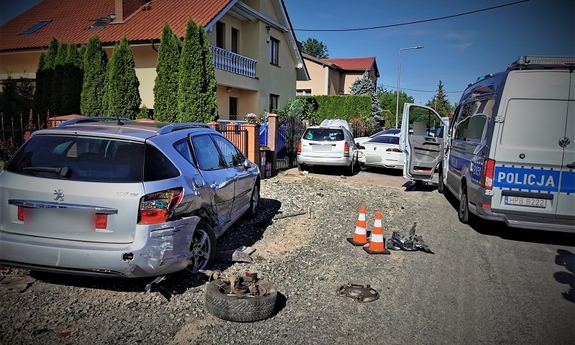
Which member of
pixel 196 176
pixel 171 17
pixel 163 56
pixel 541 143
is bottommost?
pixel 196 176

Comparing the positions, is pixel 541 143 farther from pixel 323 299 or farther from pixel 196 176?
pixel 196 176

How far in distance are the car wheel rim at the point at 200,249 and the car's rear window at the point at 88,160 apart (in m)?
0.79

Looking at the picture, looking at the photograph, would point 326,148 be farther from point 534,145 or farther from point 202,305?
point 202,305

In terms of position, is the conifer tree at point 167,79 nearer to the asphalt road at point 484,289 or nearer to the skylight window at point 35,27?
the skylight window at point 35,27

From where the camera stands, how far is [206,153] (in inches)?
211

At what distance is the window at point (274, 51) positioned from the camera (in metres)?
23.7

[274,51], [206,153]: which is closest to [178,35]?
[274,51]

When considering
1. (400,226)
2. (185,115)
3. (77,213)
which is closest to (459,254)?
(400,226)

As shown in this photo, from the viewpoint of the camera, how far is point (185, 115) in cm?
1373

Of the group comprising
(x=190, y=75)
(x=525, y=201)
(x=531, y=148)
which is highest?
(x=190, y=75)

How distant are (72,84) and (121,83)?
2.26 m

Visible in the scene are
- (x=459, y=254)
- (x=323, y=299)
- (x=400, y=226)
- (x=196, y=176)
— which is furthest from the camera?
(x=400, y=226)

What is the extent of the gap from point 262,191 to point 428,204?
3.93 meters

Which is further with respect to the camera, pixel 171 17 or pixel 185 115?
pixel 171 17
